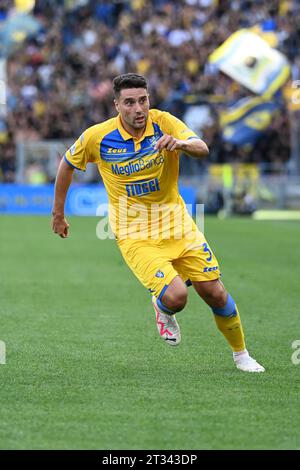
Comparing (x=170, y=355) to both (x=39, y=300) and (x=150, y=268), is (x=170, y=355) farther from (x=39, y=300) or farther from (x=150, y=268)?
(x=39, y=300)

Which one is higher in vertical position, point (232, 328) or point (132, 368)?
point (232, 328)

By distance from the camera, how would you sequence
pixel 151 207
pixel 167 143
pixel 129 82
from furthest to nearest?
pixel 151 207, pixel 129 82, pixel 167 143

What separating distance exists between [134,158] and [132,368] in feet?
5.28

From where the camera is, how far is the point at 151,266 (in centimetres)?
764

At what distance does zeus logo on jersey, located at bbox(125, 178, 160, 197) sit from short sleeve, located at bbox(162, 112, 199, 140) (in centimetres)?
37

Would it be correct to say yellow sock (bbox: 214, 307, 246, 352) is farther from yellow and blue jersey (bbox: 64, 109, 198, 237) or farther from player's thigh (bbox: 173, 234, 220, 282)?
yellow and blue jersey (bbox: 64, 109, 198, 237)

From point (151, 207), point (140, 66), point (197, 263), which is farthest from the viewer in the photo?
point (140, 66)

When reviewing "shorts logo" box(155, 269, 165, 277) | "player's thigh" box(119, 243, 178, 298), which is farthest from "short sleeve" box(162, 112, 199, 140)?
"shorts logo" box(155, 269, 165, 277)

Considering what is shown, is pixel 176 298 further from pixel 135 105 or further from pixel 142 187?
pixel 135 105

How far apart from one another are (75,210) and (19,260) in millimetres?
12942

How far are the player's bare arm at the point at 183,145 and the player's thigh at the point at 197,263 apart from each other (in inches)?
29.2

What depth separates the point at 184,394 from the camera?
6.86 m

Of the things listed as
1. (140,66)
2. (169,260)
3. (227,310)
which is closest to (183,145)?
(169,260)

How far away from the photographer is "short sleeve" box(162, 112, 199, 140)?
758 cm
